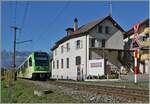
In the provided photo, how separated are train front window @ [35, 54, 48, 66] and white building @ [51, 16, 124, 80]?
10065 millimetres

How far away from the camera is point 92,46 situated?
54625mm

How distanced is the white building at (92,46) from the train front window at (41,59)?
10065 mm

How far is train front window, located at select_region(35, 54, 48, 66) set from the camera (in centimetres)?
4078

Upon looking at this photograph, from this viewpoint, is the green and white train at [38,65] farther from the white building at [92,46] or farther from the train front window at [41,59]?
the white building at [92,46]

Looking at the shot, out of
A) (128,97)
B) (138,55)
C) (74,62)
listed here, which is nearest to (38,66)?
(138,55)

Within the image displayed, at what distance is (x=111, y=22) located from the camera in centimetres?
5709

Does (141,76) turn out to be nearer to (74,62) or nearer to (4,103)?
(74,62)

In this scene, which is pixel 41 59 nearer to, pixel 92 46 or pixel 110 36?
pixel 92 46

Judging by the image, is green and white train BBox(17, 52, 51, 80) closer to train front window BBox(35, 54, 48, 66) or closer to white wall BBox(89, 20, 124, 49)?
train front window BBox(35, 54, 48, 66)

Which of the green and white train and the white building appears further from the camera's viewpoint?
the white building

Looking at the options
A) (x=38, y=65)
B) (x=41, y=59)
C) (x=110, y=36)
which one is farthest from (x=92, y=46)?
(x=38, y=65)

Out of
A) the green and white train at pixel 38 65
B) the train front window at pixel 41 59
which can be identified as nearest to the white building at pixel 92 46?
the green and white train at pixel 38 65

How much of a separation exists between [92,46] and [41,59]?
14819 millimetres

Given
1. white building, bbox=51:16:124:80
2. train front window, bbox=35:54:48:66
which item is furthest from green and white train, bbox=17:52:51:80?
white building, bbox=51:16:124:80
